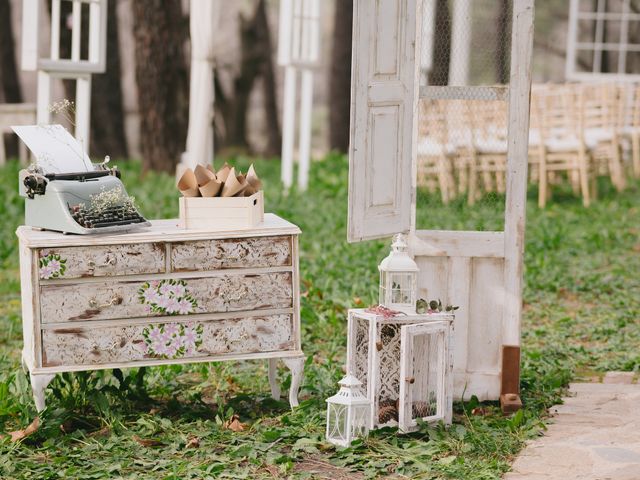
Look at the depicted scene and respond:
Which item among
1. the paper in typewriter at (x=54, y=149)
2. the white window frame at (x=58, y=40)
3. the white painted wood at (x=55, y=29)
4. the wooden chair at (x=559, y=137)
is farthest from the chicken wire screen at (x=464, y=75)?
the wooden chair at (x=559, y=137)

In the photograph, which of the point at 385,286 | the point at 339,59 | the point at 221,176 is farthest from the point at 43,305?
the point at 339,59

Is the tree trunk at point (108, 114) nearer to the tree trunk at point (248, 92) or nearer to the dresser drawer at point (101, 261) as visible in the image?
the tree trunk at point (248, 92)

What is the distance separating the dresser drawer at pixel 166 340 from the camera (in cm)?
441

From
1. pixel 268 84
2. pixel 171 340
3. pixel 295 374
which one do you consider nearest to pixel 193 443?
pixel 171 340

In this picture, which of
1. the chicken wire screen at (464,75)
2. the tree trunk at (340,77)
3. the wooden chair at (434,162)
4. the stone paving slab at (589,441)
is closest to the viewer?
the stone paving slab at (589,441)

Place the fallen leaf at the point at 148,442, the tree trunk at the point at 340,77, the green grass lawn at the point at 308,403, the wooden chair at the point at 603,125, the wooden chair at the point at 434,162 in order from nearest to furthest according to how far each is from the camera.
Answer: the green grass lawn at the point at 308,403, the fallen leaf at the point at 148,442, the wooden chair at the point at 434,162, the wooden chair at the point at 603,125, the tree trunk at the point at 340,77

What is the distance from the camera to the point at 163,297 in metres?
4.51

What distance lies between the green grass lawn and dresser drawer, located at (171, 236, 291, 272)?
68 cm

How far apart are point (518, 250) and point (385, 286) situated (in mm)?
688

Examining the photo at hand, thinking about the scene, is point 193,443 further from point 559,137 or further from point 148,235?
point 559,137

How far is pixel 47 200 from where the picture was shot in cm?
444

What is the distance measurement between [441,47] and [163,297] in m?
1.74

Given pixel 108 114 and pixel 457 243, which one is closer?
pixel 457 243

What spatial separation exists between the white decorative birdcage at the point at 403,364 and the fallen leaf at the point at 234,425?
0.53 m
